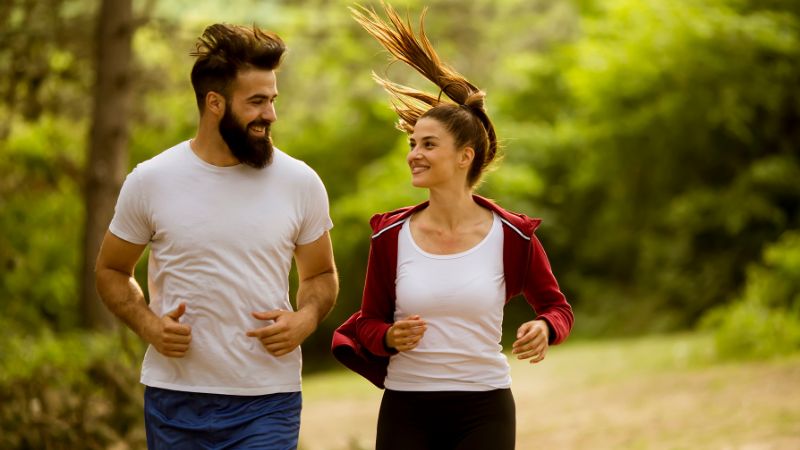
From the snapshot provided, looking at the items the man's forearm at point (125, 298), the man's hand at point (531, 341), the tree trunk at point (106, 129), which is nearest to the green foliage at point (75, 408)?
the man's forearm at point (125, 298)

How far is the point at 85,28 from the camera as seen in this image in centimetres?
1503

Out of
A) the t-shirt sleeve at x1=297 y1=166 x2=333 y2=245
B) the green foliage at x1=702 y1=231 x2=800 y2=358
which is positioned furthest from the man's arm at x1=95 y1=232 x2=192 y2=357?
the green foliage at x1=702 y1=231 x2=800 y2=358

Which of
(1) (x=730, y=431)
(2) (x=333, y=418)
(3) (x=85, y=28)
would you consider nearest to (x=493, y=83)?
(3) (x=85, y=28)

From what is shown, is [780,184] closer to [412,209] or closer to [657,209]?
[657,209]

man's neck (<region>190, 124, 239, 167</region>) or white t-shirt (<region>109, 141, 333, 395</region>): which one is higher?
man's neck (<region>190, 124, 239, 167</region>)

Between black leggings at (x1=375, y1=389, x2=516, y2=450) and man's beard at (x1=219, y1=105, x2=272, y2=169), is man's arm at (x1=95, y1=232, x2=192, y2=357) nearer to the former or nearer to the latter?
man's beard at (x1=219, y1=105, x2=272, y2=169)

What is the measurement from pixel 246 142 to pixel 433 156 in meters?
0.63

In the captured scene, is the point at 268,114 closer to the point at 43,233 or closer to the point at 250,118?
the point at 250,118

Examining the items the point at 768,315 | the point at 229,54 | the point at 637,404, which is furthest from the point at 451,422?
the point at 768,315

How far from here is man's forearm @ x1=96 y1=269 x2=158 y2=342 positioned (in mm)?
4070

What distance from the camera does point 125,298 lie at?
4133 mm

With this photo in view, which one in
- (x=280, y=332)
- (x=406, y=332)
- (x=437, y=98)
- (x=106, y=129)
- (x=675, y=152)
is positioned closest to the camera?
(x=406, y=332)

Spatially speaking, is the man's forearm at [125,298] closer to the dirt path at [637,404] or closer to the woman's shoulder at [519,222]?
the woman's shoulder at [519,222]

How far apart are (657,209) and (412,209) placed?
17044 mm
